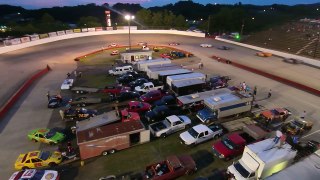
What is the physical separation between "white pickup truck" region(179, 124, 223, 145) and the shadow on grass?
1.11m

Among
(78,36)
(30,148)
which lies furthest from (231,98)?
(78,36)

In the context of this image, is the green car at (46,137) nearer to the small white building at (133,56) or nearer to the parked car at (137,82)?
the parked car at (137,82)

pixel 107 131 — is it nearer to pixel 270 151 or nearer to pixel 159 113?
pixel 159 113

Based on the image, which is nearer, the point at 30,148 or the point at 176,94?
the point at 30,148

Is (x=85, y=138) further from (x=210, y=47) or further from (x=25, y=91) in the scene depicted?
(x=210, y=47)

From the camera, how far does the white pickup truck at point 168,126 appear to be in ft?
72.8

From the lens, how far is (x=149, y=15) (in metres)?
89.6

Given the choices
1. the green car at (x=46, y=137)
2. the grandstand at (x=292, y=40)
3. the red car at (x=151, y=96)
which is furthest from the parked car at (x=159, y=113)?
the grandstand at (x=292, y=40)

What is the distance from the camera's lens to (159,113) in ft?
82.6

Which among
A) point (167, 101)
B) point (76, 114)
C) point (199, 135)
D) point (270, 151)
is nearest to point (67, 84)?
point (76, 114)

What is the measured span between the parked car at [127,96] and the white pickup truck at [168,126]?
25.8 feet

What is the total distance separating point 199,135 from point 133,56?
28.6 meters

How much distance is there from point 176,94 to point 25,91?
20.7 meters

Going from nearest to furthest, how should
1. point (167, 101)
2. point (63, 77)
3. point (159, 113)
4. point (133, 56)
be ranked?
point (159, 113), point (167, 101), point (63, 77), point (133, 56)
